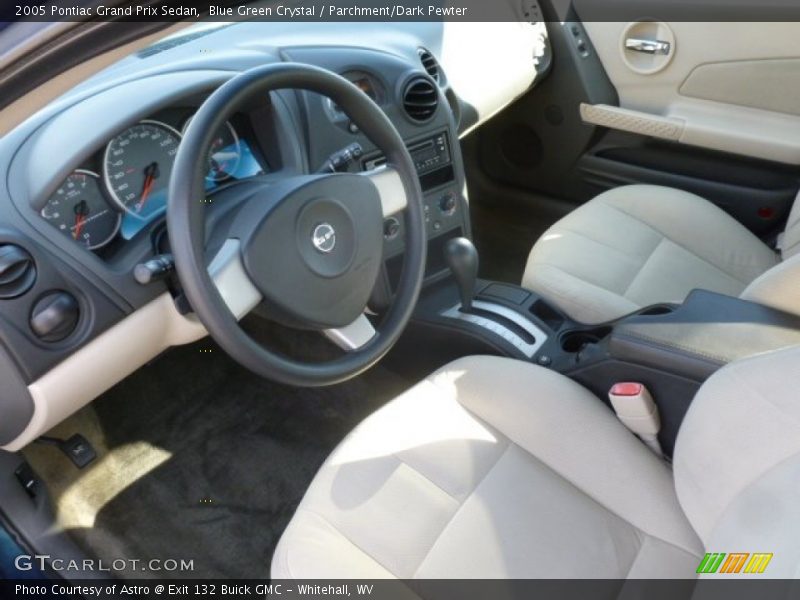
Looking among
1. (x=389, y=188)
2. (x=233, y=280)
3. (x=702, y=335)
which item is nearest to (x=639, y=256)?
(x=702, y=335)

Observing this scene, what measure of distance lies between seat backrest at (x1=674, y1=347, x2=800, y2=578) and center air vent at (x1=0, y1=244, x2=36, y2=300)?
0.92 meters

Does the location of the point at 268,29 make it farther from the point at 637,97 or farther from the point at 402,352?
the point at 637,97

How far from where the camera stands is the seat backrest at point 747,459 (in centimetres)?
97

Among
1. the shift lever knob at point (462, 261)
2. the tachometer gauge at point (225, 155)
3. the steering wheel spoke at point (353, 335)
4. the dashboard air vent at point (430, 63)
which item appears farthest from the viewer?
the dashboard air vent at point (430, 63)

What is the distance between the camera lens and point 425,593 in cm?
114

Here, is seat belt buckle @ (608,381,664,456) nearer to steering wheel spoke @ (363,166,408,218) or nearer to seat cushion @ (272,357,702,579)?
seat cushion @ (272,357,702,579)

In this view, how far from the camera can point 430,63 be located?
1.85 metres

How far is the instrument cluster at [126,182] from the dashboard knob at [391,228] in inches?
14.8

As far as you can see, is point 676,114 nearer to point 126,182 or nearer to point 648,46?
point 648,46

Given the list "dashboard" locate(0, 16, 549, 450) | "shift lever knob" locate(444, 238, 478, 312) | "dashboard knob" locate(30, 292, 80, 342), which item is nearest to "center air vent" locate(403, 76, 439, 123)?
"dashboard" locate(0, 16, 549, 450)

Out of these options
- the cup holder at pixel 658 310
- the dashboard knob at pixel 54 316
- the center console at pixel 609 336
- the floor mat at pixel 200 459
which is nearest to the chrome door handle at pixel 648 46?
the center console at pixel 609 336

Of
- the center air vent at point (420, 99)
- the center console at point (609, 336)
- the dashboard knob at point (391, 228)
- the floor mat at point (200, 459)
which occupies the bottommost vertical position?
the floor mat at point (200, 459)

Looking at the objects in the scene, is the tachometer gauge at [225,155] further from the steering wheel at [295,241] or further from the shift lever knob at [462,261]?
the shift lever knob at [462,261]

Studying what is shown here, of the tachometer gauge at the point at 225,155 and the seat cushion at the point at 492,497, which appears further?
the tachometer gauge at the point at 225,155
